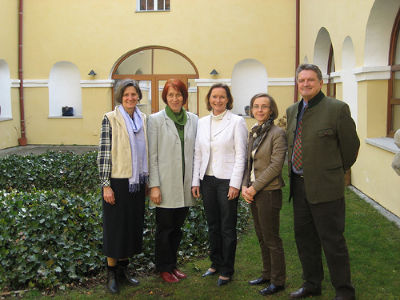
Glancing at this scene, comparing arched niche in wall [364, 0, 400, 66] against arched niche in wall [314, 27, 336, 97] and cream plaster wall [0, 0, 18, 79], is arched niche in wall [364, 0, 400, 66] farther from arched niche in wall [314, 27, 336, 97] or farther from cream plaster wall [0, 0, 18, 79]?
cream plaster wall [0, 0, 18, 79]

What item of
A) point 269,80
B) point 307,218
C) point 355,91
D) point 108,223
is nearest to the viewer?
point 307,218

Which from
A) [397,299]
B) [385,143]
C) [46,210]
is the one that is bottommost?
[397,299]

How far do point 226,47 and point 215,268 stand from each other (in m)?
11.2

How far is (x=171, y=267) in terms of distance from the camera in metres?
4.77

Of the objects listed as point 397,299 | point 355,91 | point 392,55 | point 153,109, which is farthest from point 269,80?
point 397,299

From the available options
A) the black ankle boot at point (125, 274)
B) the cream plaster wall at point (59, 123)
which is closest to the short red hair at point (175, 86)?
the black ankle boot at point (125, 274)

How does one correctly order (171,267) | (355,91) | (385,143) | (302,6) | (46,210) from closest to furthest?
1. (171,267)
2. (46,210)
3. (385,143)
4. (355,91)
5. (302,6)

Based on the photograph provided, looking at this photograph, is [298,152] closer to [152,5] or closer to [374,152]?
[374,152]

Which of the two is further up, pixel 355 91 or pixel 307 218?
pixel 355 91

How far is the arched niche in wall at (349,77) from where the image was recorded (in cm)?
898

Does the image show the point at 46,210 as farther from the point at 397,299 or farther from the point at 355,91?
the point at 355,91

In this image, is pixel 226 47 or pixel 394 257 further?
pixel 226 47

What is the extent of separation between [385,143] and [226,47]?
865 cm

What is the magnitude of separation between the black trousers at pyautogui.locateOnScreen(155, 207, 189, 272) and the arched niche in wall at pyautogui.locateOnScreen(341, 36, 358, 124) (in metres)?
5.25
